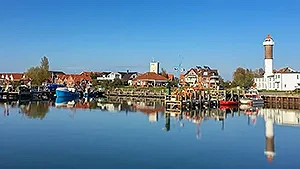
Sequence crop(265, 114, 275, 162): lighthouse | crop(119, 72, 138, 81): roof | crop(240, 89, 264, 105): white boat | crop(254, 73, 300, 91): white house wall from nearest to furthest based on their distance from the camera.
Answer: crop(265, 114, 275, 162): lighthouse → crop(240, 89, 264, 105): white boat → crop(254, 73, 300, 91): white house wall → crop(119, 72, 138, 81): roof

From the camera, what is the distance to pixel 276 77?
2778 inches

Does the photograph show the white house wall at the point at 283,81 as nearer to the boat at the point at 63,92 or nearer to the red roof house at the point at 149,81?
the red roof house at the point at 149,81

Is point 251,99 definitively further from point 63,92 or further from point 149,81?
point 149,81

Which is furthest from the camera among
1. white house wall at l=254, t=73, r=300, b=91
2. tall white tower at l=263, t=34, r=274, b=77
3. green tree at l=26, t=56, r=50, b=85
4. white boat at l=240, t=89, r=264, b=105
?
green tree at l=26, t=56, r=50, b=85

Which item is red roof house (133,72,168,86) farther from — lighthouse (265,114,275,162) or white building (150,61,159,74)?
lighthouse (265,114,275,162)

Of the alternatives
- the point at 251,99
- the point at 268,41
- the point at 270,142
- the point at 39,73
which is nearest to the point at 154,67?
the point at 39,73

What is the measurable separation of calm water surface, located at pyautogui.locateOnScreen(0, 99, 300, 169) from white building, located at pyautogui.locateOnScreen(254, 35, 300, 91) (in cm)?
4527

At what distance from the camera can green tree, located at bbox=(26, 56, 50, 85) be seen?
91469mm

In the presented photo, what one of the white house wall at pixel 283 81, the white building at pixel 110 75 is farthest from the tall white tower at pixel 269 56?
the white building at pixel 110 75

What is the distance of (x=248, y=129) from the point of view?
24688mm

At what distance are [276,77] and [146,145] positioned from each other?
57878 millimetres

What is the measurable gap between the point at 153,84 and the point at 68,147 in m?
77.0

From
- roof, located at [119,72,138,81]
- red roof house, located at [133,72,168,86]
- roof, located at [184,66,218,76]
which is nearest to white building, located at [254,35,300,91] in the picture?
roof, located at [184,66,218,76]

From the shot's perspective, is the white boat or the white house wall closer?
the white boat
